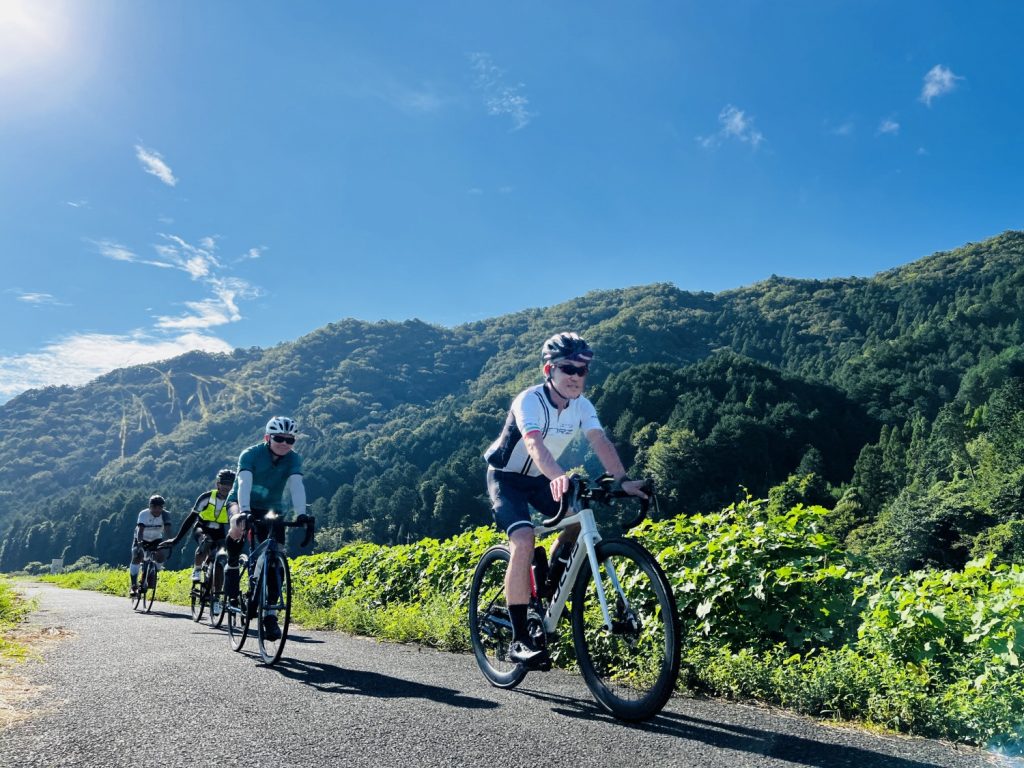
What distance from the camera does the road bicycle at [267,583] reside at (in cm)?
634

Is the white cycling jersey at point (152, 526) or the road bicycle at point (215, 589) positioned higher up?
the white cycling jersey at point (152, 526)

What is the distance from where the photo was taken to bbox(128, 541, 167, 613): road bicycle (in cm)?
1395

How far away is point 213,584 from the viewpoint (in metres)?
9.05

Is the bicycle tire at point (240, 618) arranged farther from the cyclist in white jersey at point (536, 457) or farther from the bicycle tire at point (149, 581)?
the bicycle tire at point (149, 581)

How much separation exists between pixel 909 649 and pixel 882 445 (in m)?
134

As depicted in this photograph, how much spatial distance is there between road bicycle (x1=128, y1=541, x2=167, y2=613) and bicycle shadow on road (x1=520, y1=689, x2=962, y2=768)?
39.9 feet

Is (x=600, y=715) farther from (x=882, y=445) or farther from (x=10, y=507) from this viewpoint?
(x=10, y=507)

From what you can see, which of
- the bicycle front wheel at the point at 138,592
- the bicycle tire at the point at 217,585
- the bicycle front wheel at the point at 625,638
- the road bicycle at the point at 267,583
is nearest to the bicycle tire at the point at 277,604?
the road bicycle at the point at 267,583

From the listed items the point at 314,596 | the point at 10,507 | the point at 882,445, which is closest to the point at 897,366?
the point at 882,445

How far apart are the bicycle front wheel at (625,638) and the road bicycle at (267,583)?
2786mm

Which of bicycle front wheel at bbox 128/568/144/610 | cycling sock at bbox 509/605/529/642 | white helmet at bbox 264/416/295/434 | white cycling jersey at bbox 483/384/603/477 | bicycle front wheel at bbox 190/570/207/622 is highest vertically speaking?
white helmet at bbox 264/416/295/434

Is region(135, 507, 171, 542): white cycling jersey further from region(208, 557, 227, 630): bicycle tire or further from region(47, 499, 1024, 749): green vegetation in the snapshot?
region(47, 499, 1024, 749): green vegetation

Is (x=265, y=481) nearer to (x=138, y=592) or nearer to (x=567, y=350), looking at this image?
(x=567, y=350)

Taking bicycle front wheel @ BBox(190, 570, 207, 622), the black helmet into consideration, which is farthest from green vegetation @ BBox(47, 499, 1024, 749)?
bicycle front wheel @ BBox(190, 570, 207, 622)
